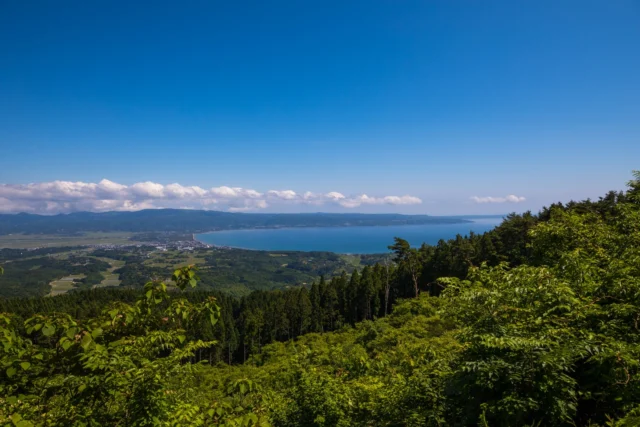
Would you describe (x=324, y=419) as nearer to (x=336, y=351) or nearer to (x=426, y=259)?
(x=336, y=351)

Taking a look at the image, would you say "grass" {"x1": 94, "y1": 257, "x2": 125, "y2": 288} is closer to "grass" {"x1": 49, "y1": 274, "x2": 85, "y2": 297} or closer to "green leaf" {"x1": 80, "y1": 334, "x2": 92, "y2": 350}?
"grass" {"x1": 49, "y1": 274, "x2": 85, "y2": 297}

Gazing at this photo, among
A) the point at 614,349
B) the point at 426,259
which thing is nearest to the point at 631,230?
the point at 614,349

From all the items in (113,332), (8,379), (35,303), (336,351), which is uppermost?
(113,332)

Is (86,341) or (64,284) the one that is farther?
(64,284)

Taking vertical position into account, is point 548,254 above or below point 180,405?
above

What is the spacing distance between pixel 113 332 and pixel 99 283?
170 meters

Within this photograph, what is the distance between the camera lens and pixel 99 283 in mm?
140000

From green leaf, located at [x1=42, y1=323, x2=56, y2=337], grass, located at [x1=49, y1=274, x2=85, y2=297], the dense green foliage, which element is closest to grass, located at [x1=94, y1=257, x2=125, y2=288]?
grass, located at [x1=49, y1=274, x2=85, y2=297]

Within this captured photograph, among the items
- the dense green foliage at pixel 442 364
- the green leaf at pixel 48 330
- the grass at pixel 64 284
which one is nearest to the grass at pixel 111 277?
the grass at pixel 64 284

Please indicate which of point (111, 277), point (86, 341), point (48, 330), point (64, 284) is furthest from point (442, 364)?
point (111, 277)

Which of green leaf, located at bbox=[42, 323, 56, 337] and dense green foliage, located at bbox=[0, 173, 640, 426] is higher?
green leaf, located at bbox=[42, 323, 56, 337]

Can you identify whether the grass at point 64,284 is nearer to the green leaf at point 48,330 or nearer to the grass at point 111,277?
the grass at point 111,277

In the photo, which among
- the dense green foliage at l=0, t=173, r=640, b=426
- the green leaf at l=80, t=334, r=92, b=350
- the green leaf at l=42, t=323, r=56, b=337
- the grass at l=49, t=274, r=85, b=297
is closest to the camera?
the green leaf at l=42, t=323, r=56, b=337

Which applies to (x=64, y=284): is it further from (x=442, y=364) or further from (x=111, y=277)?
(x=442, y=364)
